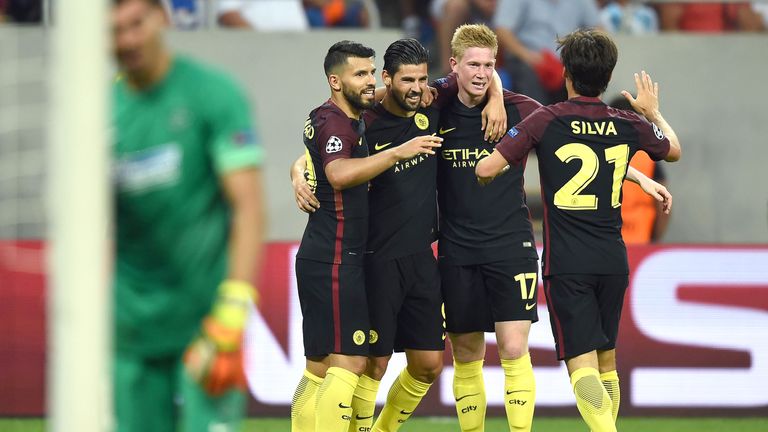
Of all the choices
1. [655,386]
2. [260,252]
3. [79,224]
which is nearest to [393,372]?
[655,386]

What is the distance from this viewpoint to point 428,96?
266 inches

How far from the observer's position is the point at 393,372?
29.1 ft

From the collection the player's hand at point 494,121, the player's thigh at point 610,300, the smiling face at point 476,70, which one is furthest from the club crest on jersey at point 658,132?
the smiling face at point 476,70

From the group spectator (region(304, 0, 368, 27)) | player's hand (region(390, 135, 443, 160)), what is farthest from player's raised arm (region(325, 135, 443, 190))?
spectator (region(304, 0, 368, 27))

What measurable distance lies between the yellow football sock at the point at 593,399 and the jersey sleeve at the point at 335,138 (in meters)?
1.54

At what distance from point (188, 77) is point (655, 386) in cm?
615

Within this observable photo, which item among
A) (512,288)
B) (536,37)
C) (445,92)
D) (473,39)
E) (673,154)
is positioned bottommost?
(512,288)

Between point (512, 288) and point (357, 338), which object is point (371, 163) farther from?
point (512, 288)

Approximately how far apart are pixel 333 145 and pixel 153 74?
2.51m

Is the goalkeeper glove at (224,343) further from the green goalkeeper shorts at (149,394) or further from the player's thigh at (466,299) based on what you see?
the player's thigh at (466,299)

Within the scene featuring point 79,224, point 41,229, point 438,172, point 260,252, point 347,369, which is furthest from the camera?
point 41,229

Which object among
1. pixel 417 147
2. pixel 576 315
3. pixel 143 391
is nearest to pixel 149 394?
pixel 143 391

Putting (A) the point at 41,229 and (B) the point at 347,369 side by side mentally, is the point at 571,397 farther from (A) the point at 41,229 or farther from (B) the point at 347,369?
(A) the point at 41,229

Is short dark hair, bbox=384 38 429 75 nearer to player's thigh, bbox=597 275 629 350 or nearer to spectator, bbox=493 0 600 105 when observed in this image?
player's thigh, bbox=597 275 629 350
